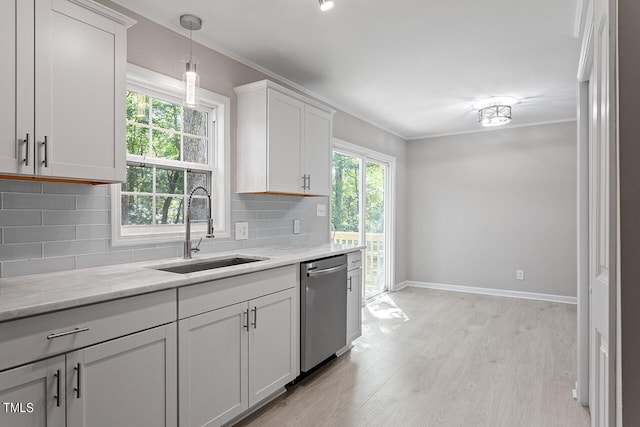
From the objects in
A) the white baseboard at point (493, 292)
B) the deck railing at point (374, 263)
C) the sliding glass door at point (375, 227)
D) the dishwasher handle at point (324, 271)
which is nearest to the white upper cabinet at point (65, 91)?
the dishwasher handle at point (324, 271)

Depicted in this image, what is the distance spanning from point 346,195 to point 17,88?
3547 mm

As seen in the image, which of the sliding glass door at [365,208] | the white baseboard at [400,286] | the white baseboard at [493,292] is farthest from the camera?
the white baseboard at [400,286]

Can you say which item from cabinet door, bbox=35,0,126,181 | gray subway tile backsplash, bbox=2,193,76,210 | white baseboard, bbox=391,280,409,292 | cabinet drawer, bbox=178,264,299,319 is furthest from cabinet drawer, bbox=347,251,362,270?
white baseboard, bbox=391,280,409,292

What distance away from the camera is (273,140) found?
294 centimetres

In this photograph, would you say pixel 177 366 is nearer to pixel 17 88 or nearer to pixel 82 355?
pixel 82 355

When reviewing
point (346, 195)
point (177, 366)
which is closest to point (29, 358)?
point (177, 366)

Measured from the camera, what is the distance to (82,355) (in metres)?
1.43

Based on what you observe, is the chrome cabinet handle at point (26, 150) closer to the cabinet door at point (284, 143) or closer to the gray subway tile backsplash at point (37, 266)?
the gray subway tile backsplash at point (37, 266)

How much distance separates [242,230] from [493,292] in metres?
4.04

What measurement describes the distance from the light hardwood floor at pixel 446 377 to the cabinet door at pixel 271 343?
0.16m

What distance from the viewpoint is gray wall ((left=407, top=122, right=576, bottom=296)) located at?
5.02m

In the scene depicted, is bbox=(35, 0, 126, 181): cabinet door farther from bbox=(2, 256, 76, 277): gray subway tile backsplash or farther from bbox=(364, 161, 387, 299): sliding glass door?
bbox=(364, 161, 387, 299): sliding glass door

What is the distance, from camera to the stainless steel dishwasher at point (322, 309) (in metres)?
2.65

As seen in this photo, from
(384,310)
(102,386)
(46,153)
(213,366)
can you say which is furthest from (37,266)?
(384,310)
